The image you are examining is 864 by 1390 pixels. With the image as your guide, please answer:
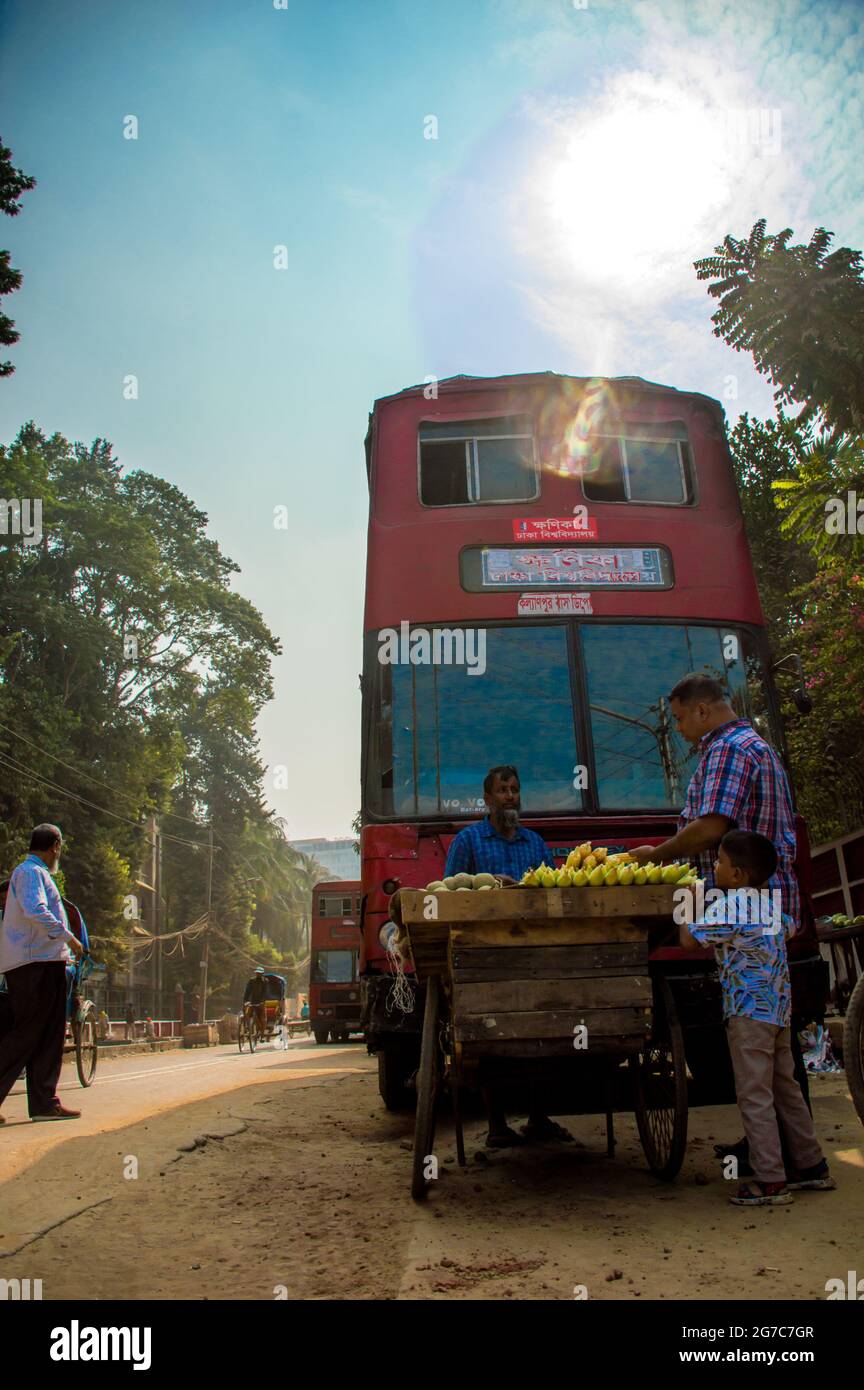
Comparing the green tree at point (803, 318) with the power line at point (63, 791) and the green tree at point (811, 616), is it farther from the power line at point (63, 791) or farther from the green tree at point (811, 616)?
the power line at point (63, 791)

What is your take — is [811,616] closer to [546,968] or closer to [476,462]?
[476,462]

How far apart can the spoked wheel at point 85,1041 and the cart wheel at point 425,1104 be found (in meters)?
7.50

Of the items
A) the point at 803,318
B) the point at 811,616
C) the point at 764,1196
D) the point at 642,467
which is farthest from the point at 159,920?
the point at 764,1196

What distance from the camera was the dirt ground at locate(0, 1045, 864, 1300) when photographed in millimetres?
3232

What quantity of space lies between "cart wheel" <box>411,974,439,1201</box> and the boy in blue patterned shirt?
1113 millimetres

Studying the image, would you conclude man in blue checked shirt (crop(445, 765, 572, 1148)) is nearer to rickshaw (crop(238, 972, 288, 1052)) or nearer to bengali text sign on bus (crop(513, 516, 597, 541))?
bengali text sign on bus (crop(513, 516, 597, 541))

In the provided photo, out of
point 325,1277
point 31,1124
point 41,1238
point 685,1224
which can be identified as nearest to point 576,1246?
point 685,1224

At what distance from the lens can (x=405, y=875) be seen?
6.12 meters

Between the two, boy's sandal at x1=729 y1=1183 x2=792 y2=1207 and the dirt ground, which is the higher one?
boy's sandal at x1=729 y1=1183 x2=792 y2=1207

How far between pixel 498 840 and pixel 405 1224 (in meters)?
2.06

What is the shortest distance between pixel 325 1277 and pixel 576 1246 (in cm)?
86

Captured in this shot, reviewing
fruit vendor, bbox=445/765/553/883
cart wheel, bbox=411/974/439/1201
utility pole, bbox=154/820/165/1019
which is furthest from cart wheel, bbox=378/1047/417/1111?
utility pole, bbox=154/820/165/1019

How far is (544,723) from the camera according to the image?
654cm
